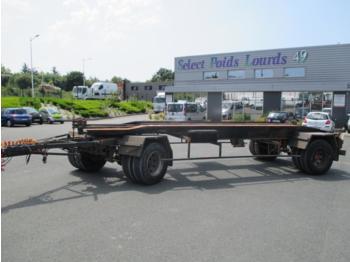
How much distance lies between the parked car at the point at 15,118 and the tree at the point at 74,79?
8182cm

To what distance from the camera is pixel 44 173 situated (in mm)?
9859

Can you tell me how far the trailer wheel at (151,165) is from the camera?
8.52 metres

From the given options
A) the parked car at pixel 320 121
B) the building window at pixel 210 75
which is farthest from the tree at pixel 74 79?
the parked car at pixel 320 121

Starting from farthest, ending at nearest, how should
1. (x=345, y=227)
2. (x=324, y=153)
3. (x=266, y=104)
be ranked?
1. (x=266, y=104)
2. (x=324, y=153)
3. (x=345, y=227)

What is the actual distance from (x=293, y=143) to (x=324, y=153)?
2.85 ft

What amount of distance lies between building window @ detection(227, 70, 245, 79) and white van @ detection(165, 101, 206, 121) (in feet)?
35.9

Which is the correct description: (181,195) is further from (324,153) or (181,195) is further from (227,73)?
(227,73)

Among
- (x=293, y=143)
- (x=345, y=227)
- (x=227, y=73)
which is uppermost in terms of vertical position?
(x=227, y=73)

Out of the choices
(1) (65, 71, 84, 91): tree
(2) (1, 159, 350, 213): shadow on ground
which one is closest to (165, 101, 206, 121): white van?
(2) (1, 159, 350, 213): shadow on ground

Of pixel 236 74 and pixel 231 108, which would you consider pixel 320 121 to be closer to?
pixel 231 108

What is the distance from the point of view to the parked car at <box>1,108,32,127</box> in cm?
2947

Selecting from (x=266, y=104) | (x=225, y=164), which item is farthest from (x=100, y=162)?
(x=266, y=104)

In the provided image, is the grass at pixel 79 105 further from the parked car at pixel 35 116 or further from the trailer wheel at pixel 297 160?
Answer: the trailer wheel at pixel 297 160

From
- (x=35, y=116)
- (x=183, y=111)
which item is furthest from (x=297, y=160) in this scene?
(x=35, y=116)
